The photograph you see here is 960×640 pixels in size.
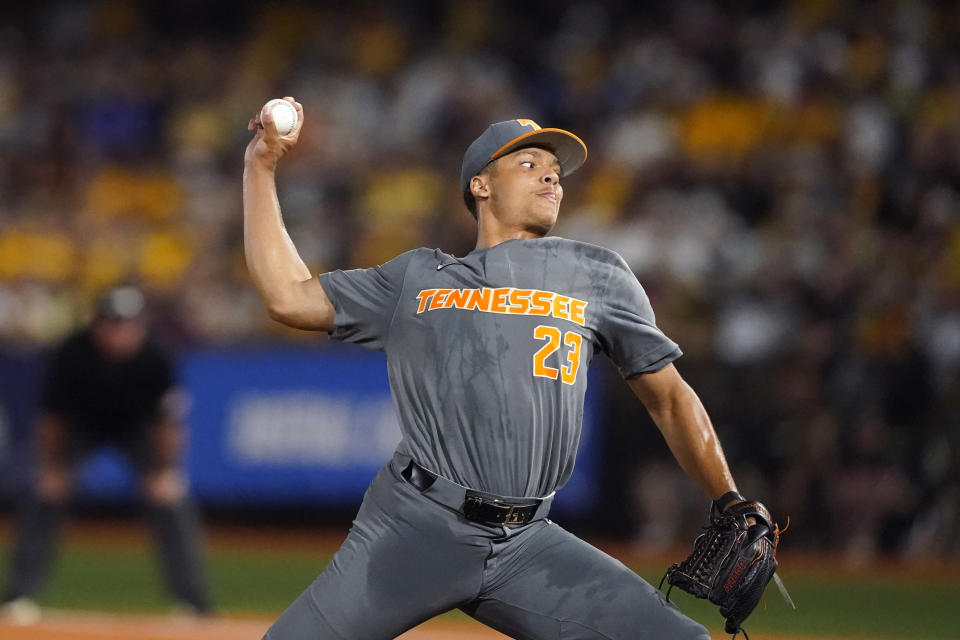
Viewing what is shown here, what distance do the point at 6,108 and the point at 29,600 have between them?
10740 mm

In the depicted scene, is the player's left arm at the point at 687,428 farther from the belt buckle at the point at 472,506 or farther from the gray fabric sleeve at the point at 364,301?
the gray fabric sleeve at the point at 364,301

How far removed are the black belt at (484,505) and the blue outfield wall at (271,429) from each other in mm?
7900

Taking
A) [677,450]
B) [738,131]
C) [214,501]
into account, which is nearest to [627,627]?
[677,450]

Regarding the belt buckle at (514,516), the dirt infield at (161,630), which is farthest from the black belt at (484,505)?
the dirt infield at (161,630)

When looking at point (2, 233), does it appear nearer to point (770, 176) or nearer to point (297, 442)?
point (297, 442)

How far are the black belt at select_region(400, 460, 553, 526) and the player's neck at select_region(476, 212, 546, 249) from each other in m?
0.82

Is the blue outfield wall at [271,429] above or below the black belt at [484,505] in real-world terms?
below

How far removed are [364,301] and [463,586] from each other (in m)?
0.92

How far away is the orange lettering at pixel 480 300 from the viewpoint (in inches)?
156

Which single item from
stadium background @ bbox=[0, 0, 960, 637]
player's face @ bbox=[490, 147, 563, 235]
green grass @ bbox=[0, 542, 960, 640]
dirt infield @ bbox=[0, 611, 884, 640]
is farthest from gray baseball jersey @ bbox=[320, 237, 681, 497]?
stadium background @ bbox=[0, 0, 960, 637]

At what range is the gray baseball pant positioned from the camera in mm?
3738

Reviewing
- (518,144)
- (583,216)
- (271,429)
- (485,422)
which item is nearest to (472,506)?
(485,422)

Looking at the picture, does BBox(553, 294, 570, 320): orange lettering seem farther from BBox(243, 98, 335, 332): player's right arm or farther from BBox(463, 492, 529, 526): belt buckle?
BBox(243, 98, 335, 332): player's right arm

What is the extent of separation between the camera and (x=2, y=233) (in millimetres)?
16031
